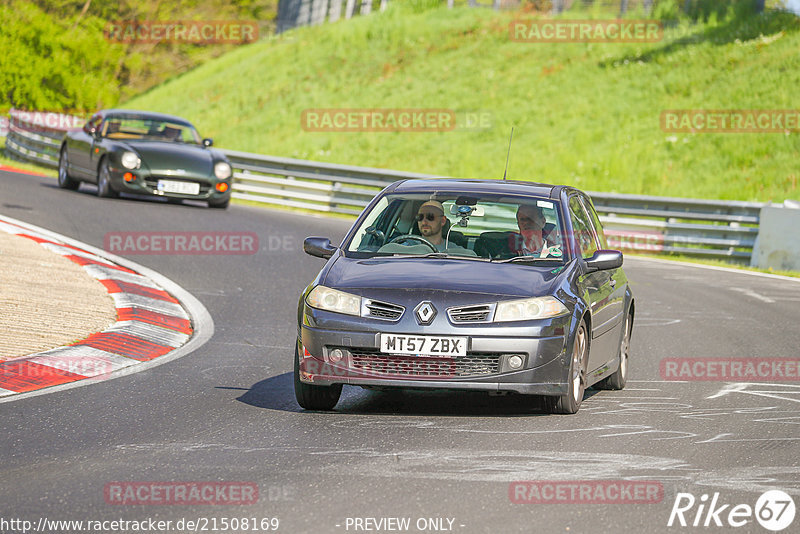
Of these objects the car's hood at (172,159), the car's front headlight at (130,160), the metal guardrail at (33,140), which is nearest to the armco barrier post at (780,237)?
the car's hood at (172,159)

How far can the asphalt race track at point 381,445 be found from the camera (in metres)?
5.03

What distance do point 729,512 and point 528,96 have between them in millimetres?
35047

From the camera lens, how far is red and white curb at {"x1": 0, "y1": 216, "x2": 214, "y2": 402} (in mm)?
8188

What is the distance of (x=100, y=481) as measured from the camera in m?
5.41

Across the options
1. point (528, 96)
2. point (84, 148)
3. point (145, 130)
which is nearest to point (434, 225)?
point (145, 130)

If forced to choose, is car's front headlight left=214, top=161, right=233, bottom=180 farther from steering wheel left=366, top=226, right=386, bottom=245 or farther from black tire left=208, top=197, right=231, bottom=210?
steering wheel left=366, top=226, right=386, bottom=245

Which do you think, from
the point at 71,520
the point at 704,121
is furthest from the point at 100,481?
the point at 704,121

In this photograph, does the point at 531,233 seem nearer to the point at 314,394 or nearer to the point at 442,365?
the point at 442,365

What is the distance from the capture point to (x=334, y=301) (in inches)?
283

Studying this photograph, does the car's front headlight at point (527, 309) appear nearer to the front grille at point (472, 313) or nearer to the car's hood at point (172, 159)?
the front grille at point (472, 313)
